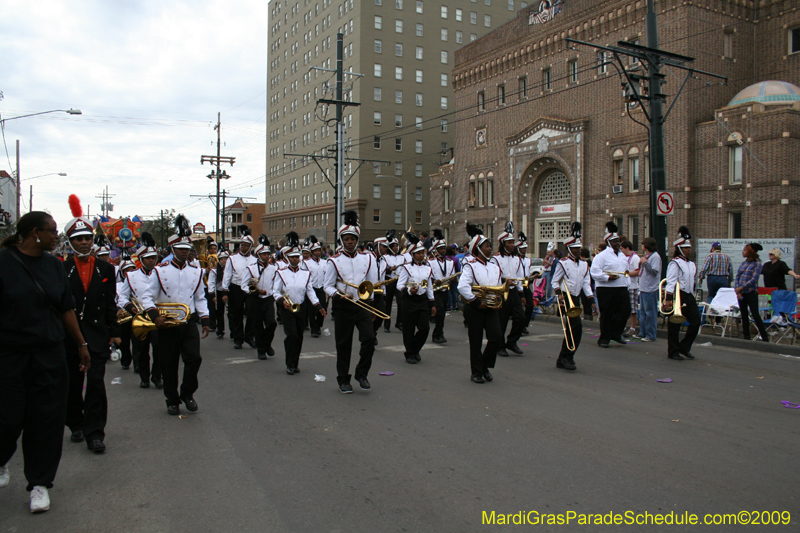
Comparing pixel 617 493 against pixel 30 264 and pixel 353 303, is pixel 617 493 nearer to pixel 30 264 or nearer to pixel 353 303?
pixel 353 303

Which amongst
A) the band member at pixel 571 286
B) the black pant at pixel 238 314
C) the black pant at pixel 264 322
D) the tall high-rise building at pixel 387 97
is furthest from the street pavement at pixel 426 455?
the tall high-rise building at pixel 387 97

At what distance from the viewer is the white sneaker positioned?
3.95m

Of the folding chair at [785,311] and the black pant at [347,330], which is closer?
the black pant at [347,330]

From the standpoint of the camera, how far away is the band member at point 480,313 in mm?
7734

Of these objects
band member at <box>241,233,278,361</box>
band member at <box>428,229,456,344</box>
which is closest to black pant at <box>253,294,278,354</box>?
band member at <box>241,233,278,361</box>

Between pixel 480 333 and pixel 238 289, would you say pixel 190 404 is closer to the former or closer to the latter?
pixel 480 333

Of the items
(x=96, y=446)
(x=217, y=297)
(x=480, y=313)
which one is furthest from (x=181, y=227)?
(x=217, y=297)

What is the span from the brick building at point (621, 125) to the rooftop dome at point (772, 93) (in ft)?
0.26

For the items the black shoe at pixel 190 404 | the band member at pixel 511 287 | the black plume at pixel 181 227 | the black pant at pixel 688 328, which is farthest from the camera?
the black pant at pixel 688 328

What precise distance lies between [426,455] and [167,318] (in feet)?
10.3

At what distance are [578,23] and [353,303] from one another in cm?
3325

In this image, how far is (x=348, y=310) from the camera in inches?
290

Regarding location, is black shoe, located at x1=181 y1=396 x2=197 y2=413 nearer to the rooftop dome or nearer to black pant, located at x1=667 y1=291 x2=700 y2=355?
black pant, located at x1=667 y1=291 x2=700 y2=355

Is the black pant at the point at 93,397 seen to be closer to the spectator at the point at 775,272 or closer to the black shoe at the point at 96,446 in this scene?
the black shoe at the point at 96,446
